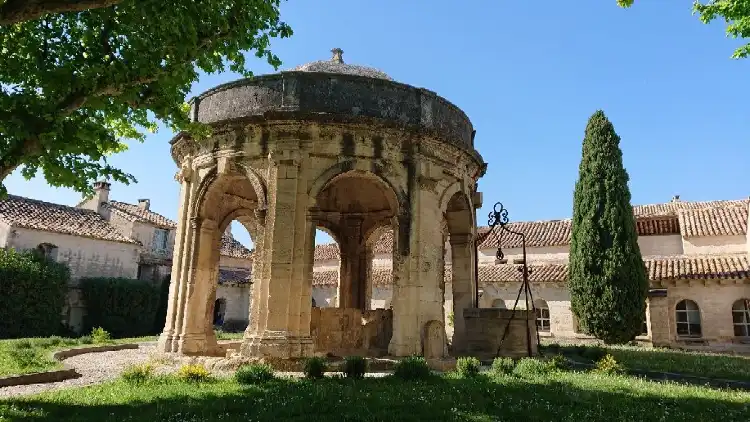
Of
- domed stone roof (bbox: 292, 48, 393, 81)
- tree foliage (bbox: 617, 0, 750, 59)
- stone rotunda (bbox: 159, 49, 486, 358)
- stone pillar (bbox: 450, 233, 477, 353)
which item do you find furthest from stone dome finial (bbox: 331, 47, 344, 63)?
tree foliage (bbox: 617, 0, 750, 59)

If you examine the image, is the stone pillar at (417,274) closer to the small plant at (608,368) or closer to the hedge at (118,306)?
the small plant at (608,368)

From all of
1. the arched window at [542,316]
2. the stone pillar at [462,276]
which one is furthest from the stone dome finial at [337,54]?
the arched window at [542,316]

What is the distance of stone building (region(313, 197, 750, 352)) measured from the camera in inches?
886

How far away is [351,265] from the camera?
1695 centimetres

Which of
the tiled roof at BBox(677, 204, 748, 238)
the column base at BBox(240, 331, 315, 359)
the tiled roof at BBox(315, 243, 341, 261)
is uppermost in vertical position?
the tiled roof at BBox(677, 204, 748, 238)

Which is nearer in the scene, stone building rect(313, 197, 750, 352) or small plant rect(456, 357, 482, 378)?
small plant rect(456, 357, 482, 378)

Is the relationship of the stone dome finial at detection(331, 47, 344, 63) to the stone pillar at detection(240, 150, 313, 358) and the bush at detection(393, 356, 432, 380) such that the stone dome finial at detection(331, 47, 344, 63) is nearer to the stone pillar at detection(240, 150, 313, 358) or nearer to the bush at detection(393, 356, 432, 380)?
the stone pillar at detection(240, 150, 313, 358)

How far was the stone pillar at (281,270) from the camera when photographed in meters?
10.1

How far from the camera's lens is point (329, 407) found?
6617 mm

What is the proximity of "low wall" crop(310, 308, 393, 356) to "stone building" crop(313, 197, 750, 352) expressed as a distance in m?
14.0

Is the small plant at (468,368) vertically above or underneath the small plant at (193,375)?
above

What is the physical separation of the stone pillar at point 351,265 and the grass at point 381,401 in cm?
795

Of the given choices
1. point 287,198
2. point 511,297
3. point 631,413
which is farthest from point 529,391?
point 511,297

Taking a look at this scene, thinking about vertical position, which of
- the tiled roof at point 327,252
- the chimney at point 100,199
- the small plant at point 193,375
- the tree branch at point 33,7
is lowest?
the small plant at point 193,375
